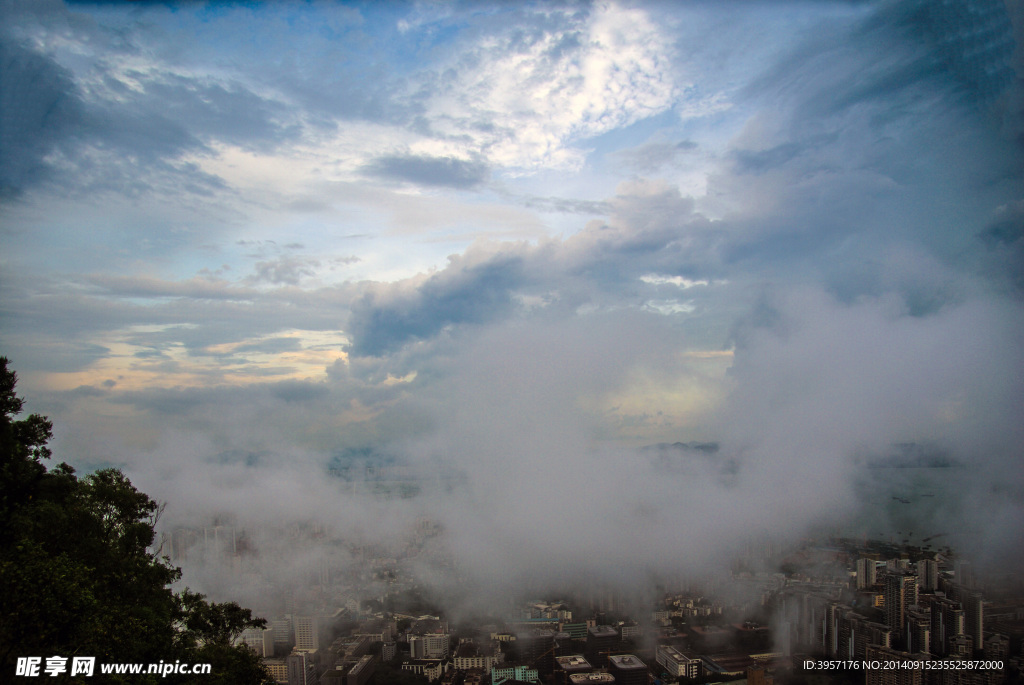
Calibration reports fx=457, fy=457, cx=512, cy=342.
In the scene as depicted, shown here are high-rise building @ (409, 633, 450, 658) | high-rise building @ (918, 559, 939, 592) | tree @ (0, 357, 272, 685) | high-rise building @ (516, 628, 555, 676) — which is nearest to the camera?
tree @ (0, 357, 272, 685)

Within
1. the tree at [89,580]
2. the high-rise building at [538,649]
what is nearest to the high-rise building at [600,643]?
the high-rise building at [538,649]

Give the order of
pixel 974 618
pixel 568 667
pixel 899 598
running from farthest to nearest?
pixel 568 667
pixel 899 598
pixel 974 618

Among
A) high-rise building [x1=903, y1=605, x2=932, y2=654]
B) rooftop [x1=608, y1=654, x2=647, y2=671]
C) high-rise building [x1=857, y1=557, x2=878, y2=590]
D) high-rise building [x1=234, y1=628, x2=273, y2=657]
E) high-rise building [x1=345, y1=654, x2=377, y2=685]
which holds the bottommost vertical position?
high-rise building [x1=345, y1=654, x2=377, y2=685]

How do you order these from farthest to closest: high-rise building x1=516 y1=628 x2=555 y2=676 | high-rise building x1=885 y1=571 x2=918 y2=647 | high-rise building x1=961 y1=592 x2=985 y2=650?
high-rise building x1=516 y1=628 x2=555 y2=676, high-rise building x1=885 y1=571 x2=918 y2=647, high-rise building x1=961 y1=592 x2=985 y2=650

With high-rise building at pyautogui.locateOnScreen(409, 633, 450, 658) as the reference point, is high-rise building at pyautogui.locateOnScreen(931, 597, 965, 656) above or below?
above

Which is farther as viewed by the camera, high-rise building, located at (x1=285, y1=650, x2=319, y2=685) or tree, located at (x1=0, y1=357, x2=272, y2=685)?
high-rise building, located at (x1=285, y1=650, x2=319, y2=685)

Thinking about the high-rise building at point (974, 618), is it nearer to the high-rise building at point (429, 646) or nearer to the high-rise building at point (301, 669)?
the high-rise building at point (429, 646)

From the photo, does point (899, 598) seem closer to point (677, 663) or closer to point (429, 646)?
point (677, 663)

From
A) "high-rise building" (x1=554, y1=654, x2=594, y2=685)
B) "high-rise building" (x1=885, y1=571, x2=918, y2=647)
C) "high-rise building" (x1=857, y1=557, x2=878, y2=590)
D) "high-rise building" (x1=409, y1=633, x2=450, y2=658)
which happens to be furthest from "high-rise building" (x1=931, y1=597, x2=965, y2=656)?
"high-rise building" (x1=409, y1=633, x2=450, y2=658)

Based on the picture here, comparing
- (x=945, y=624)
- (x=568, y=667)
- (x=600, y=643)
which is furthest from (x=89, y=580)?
(x=945, y=624)

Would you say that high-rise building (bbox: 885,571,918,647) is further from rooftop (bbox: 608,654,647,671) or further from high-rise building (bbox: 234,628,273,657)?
high-rise building (bbox: 234,628,273,657)
